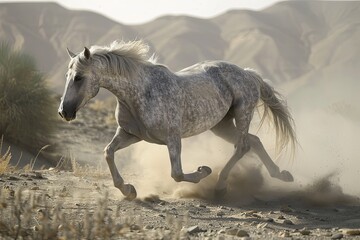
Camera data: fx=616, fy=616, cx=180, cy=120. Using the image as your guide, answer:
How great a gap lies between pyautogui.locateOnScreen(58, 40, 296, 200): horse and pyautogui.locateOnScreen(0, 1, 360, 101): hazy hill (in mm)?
55002

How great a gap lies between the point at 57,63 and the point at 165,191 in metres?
71.2

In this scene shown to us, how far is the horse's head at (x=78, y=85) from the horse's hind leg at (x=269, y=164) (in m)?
2.93

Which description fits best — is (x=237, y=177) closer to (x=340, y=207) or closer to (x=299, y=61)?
(x=340, y=207)

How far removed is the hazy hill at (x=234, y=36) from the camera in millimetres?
72125

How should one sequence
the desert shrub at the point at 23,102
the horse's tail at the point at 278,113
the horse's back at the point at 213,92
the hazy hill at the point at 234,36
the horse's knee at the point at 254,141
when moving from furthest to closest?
the hazy hill at the point at 234,36, the desert shrub at the point at 23,102, the horse's tail at the point at 278,113, the horse's knee at the point at 254,141, the horse's back at the point at 213,92

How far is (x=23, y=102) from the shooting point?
14445 millimetres

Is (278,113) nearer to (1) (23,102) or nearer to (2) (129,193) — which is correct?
(2) (129,193)

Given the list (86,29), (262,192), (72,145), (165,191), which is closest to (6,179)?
(165,191)

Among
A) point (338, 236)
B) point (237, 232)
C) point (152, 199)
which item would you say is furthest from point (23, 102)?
point (338, 236)

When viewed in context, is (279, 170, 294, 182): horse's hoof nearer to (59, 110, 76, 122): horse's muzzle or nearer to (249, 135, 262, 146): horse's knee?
(249, 135, 262, 146): horse's knee

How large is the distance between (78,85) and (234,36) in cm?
8226

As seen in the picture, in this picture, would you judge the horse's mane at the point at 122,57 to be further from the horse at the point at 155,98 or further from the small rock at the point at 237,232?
the small rock at the point at 237,232

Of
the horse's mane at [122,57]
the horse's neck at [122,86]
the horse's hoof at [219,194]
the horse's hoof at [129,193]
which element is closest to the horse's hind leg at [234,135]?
the horse's hoof at [219,194]

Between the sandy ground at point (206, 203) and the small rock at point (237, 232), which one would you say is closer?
the small rock at point (237, 232)
